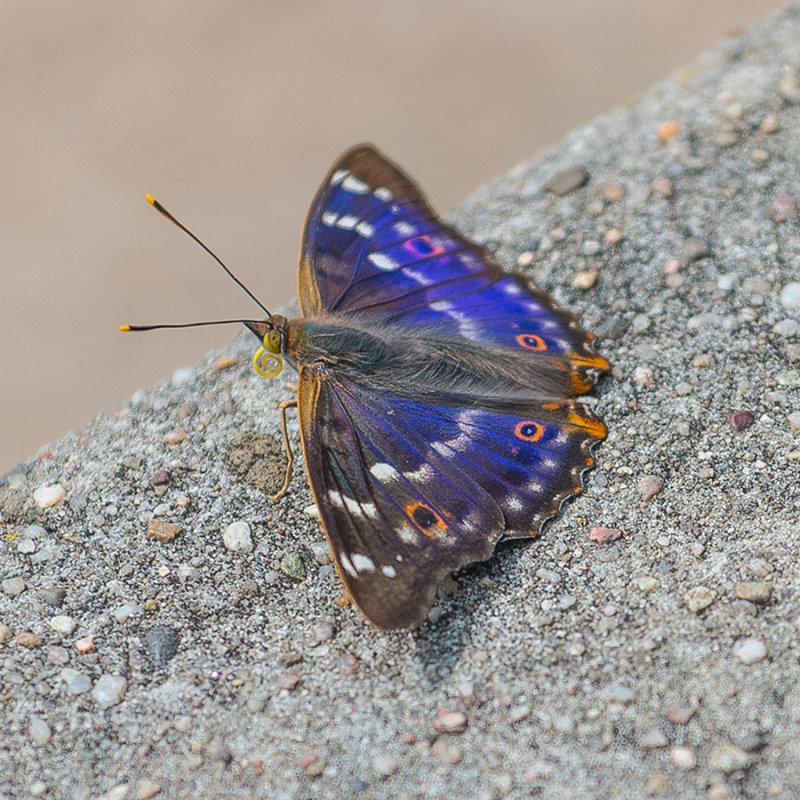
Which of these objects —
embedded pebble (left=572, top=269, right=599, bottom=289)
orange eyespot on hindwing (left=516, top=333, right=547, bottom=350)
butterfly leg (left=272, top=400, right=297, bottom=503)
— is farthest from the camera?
embedded pebble (left=572, top=269, right=599, bottom=289)

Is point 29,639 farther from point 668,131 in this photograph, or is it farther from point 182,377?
point 668,131

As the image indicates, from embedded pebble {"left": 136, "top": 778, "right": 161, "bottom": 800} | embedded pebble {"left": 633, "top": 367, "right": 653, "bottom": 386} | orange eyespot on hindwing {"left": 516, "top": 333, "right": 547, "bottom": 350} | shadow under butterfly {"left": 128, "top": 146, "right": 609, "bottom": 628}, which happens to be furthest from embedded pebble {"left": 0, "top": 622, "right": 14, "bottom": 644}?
embedded pebble {"left": 633, "top": 367, "right": 653, "bottom": 386}

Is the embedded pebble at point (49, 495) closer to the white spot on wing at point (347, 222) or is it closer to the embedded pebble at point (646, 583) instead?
the white spot on wing at point (347, 222)

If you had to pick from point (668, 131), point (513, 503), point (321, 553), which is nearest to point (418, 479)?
point (513, 503)

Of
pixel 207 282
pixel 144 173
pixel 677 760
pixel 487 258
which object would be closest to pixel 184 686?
pixel 677 760

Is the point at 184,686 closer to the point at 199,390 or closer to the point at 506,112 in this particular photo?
the point at 199,390

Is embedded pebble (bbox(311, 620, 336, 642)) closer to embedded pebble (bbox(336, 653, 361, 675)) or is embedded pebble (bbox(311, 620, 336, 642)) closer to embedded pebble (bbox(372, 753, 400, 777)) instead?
embedded pebble (bbox(336, 653, 361, 675))

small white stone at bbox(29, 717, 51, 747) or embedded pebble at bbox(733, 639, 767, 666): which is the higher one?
small white stone at bbox(29, 717, 51, 747)

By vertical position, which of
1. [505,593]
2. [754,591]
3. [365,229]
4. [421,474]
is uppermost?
[365,229]
